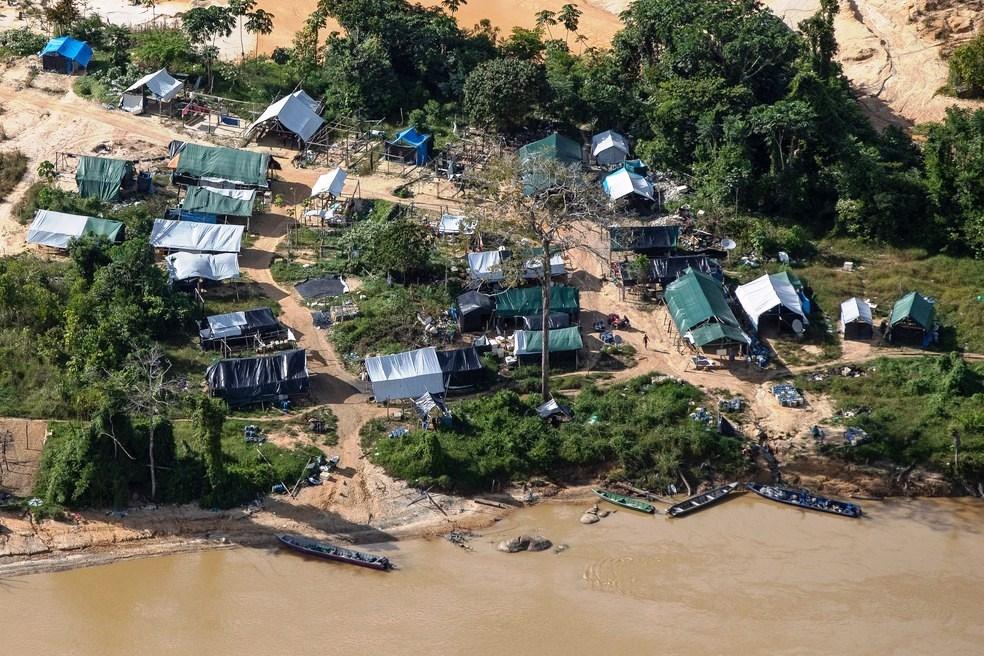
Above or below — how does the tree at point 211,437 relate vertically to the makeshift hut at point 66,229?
below

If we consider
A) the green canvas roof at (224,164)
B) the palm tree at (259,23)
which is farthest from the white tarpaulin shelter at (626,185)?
the palm tree at (259,23)

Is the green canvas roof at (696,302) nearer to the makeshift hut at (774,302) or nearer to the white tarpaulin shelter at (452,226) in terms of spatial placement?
the makeshift hut at (774,302)

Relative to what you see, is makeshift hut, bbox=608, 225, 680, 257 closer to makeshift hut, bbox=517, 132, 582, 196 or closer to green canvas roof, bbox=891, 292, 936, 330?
makeshift hut, bbox=517, 132, 582, 196

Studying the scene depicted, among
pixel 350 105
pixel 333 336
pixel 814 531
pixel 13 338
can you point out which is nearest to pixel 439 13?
pixel 350 105

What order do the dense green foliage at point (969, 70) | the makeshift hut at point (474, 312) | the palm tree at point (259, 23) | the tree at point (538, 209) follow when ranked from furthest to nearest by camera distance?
the palm tree at point (259, 23), the dense green foliage at point (969, 70), the makeshift hut at point (474, 312), the tree at point (538, 209)

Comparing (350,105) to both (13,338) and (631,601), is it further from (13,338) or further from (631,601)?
(631,601)

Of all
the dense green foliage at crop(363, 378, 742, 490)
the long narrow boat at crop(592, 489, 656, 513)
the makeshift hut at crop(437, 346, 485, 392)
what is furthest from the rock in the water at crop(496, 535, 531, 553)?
the makeshift hut at crop(437, 346, 485, 392)

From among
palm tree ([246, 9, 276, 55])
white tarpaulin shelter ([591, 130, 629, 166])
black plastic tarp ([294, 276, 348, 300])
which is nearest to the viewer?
black plastic tarp ([294, 276, 348, 300])
